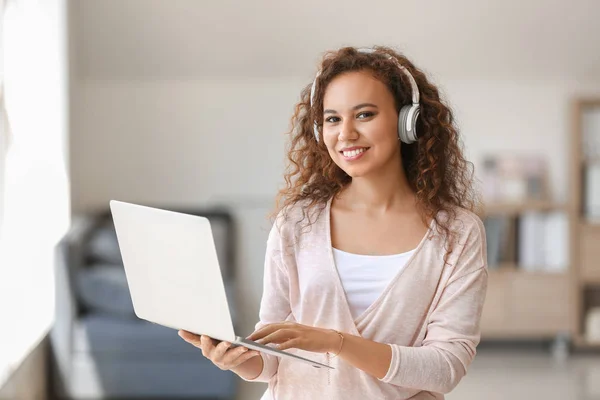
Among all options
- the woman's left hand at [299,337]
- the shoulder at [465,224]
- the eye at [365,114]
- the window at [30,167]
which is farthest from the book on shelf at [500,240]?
the woman's left hand at [299,337]

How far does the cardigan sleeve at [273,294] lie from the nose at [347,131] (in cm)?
22

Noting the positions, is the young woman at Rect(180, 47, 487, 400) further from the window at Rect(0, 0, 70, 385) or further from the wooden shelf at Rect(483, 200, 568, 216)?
the wooden shelf at Rect(483, 200, 568, 216)

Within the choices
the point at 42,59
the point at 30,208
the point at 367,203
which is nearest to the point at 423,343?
the point at 367,203

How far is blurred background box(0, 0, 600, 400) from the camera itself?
186 inches

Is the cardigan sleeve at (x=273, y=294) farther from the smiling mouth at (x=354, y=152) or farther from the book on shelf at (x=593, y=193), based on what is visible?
the book on shelf at (x=593, y=193)

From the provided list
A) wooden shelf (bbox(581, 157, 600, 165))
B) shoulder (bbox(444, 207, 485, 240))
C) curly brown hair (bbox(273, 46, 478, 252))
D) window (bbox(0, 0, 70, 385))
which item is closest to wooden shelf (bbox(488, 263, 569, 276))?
wooden shelf (bbox(581, 157, 600, 165))

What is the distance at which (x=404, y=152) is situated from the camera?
1.61 m

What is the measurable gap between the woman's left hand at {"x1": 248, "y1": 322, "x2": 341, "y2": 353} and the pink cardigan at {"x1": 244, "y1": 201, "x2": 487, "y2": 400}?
10cm

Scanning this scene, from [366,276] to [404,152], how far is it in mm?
276

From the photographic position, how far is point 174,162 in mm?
5293

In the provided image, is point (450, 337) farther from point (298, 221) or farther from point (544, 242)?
point (544, 242)

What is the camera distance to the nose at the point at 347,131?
1432 millimetres

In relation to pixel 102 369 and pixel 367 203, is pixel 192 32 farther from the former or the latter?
pixel 367 203

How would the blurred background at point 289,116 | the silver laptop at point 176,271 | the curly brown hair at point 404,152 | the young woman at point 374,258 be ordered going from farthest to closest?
the blurred background at point 289,116 < the curly brown hair at point 404,152 < the young woman at point 374,258 < the silver laptop at point 176,271
